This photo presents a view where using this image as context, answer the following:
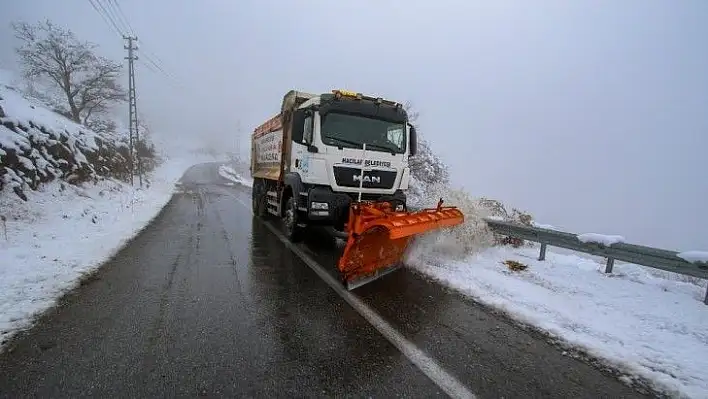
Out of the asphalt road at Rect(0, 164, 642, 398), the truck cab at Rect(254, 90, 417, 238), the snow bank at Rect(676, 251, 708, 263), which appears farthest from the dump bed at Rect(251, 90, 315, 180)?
the snow bank at Rect(676, 251, 708, 263)

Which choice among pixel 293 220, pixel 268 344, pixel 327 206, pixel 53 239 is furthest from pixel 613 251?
pixel 53 239

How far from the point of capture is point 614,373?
10.5ft

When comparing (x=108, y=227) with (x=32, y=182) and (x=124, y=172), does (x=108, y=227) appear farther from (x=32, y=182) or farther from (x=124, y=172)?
(x=124, y=172)

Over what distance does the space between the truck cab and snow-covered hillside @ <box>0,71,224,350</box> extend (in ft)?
→ 12.1

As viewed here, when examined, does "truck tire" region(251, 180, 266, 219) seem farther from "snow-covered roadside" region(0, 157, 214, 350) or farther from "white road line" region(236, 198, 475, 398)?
"white road line" region(236, 198, 475, 398)

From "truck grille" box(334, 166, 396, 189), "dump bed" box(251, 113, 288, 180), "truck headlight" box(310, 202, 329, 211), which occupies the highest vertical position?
"dump bed" box(251, 113, 288, 180)

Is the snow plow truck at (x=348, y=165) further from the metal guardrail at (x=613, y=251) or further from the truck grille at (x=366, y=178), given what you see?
the metal guardrail at (x=613, y=251)

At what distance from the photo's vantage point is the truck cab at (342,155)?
23.1ft

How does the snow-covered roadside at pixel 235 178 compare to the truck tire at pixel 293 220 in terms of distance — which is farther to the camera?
the snow-covered roadside at pixel 235 178

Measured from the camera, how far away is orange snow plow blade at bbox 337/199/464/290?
4.96 metres

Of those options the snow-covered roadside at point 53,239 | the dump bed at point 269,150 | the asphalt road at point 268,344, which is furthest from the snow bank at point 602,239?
→ the snow-covered roadside at point 53,239

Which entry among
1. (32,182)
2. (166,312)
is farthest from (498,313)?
(32,182)

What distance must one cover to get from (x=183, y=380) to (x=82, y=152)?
14345 mm

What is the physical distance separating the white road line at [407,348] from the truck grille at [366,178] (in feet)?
7.00
